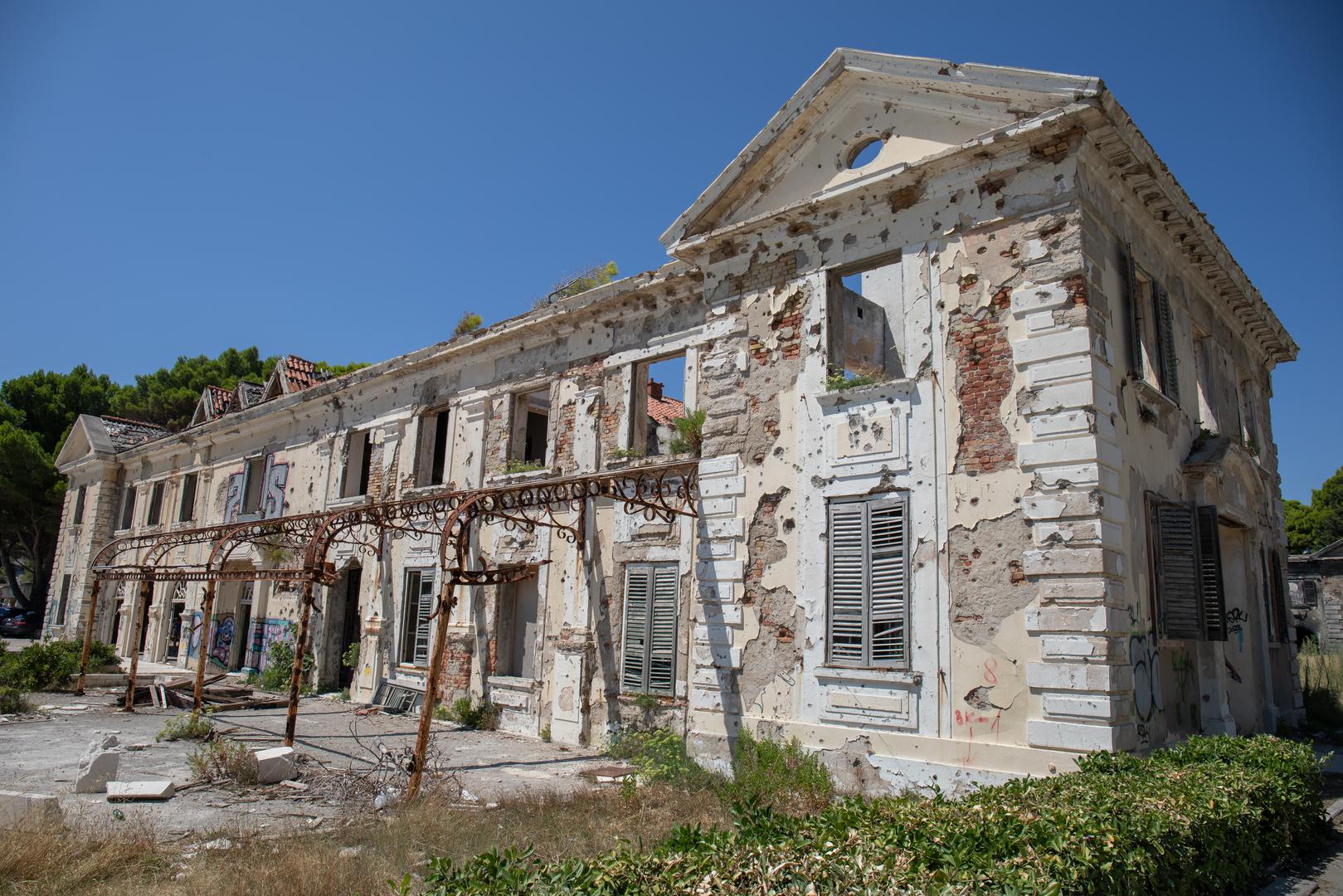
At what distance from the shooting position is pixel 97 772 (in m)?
8.61

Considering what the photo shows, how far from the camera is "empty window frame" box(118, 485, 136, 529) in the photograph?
26.2 meters

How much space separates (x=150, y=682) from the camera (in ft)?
57.1

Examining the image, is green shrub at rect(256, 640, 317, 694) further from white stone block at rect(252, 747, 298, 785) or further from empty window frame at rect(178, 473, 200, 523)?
white stone block at rect(252, 747, 298, 785)

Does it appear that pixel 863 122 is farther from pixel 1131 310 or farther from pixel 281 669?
pixel 281 669

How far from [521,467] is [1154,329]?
9.25 metres

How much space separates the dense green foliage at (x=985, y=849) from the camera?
12.0 feet

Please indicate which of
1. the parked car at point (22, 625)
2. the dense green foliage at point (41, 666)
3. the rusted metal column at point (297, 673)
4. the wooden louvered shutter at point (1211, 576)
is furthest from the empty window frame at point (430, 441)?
the parked car at point (22, 625)

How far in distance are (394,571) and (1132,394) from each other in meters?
12.6

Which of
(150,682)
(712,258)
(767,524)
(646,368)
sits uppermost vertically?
(712,258)

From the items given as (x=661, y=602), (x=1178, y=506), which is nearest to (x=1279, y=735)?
(x=1178, y=506)

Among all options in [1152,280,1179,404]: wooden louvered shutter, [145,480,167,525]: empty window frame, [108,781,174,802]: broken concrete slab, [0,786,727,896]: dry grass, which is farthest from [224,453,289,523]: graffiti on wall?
[1152,280,1179,404]: wooden louvered shutter

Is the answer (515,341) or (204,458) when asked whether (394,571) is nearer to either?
(515,341)

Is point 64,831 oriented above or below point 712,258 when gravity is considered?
below

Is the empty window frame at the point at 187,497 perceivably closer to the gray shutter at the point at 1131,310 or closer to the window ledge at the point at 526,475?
the window ledge at the point at 526,475
